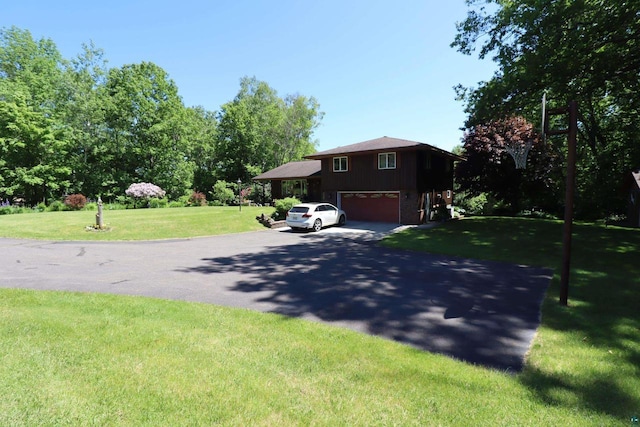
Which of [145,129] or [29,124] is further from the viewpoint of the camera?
[145,129]

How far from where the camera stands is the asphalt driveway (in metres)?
5.49

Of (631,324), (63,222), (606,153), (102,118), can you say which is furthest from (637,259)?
(102,118)

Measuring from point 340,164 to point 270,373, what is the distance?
21677mm

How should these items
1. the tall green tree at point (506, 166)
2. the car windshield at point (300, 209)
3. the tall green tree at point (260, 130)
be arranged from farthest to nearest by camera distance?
the tall green tree at point (260, 130), the tall green tree at point (506, 166), the car windshield at point (300, 209)

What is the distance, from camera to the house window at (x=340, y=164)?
79.8 feet

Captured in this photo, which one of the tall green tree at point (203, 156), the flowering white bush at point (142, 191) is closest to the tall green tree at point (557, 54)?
the flowering white bush at point (142, 191)

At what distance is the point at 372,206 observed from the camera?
23.5 metres

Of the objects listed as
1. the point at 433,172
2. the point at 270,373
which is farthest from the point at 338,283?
the point at 433,172

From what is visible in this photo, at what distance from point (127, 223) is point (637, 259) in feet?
79.6

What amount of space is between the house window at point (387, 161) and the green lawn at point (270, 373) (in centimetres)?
1631

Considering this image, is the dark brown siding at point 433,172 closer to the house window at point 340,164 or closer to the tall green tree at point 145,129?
the house window at point 340,164

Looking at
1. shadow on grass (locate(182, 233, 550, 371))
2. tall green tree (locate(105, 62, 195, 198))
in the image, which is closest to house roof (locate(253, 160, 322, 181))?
tall green tree (locate(105, 62, 195, 198))

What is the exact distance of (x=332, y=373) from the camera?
392cm

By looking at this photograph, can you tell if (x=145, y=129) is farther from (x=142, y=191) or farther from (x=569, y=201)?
(x=569, y=201)
